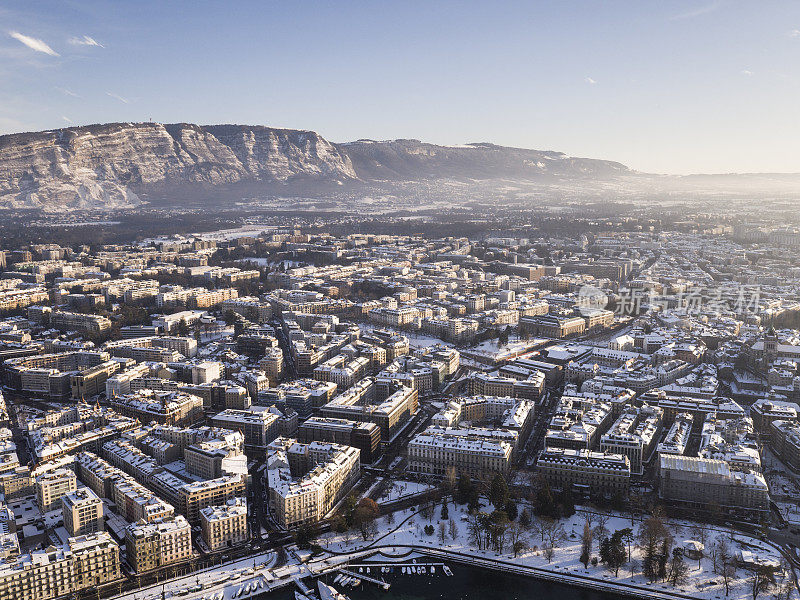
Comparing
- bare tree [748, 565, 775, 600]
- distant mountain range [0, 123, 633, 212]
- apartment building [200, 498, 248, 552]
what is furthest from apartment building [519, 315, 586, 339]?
distant mountain range [0, 123, 633, 212]

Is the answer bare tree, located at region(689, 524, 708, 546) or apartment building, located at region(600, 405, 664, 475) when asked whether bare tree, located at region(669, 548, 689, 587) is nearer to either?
bare tree, located at region(689, 524, 708, 546)

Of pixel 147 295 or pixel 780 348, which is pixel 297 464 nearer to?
pixel 780 348

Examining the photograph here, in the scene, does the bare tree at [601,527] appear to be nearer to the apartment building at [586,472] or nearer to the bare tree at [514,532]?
the apartment building at [586,472]

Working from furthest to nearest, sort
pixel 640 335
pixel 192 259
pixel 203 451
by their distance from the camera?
pixel 192 259 → pixel 640 335 → pixel 203 451

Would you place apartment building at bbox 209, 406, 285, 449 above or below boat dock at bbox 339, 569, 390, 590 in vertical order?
above

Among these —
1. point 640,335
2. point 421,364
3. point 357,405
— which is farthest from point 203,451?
point 640,335
